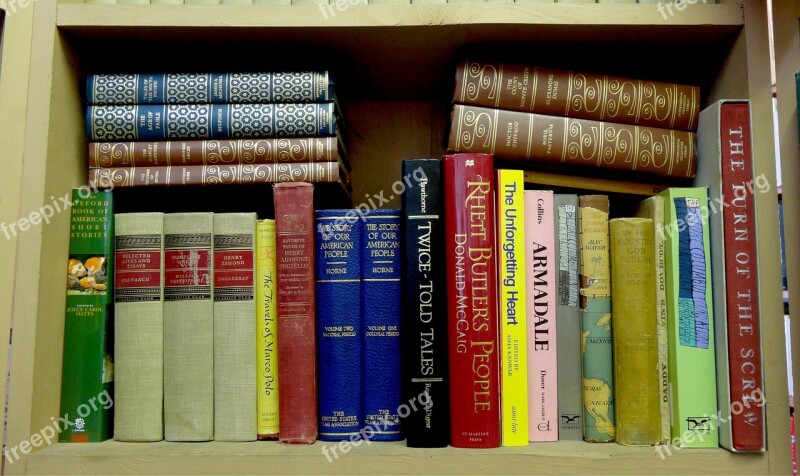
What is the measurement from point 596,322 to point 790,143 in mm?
314

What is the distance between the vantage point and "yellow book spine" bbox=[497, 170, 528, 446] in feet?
2.39

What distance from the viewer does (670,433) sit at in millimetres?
728

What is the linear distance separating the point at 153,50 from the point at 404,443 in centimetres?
61

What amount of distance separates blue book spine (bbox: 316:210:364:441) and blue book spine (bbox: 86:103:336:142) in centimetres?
13

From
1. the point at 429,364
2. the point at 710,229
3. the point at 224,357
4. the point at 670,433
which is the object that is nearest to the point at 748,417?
the point at 670,433

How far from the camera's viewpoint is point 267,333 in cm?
76

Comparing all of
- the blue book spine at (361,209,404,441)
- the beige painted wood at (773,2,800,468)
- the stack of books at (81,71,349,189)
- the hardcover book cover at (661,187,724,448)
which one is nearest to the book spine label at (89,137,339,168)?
the stack of books at (81,71,349,189)

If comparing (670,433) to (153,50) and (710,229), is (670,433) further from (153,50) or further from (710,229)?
(153,50)

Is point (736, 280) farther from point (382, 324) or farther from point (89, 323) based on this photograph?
point (89, 323)

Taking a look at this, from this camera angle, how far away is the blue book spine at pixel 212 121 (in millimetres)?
Result: 795

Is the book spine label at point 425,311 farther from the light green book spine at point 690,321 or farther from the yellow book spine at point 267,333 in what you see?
the light green book spine at point 690,321

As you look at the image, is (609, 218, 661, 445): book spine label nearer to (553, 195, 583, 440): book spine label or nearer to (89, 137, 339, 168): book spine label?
(553, 195, 583, 440): book spine label

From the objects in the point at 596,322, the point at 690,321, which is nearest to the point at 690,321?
the point at 690,321

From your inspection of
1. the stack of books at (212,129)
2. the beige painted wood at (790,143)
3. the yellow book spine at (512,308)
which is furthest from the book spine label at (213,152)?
the beige painted wood at (790,143)
